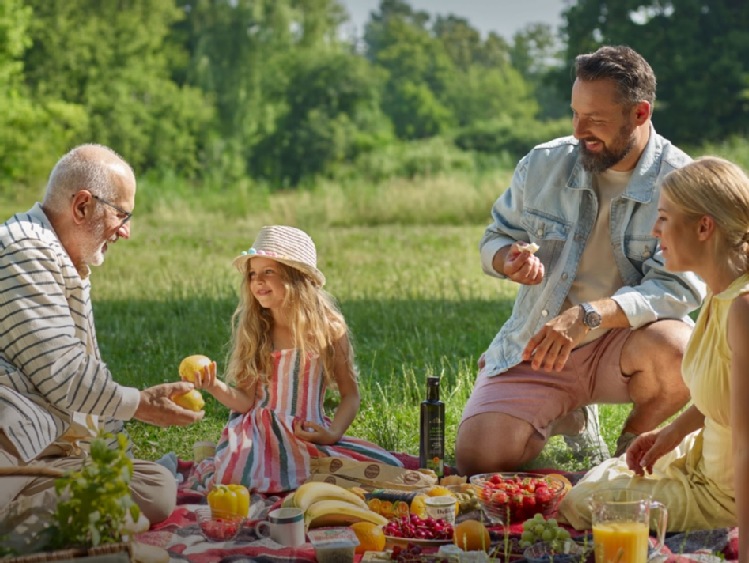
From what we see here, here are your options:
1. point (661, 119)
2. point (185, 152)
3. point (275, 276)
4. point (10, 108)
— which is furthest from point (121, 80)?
point (275, 276)

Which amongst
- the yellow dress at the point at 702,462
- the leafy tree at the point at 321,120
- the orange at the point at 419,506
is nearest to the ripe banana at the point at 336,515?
the orange at the point at 419,506

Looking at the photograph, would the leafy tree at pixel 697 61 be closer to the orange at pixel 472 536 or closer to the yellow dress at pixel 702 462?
the yellow dress at pixel 702 462

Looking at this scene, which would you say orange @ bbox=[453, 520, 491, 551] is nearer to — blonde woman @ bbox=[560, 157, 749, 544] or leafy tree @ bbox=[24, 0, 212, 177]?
blonde woman @ bbox=[560, 157, 749, 544]

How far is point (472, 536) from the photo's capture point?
4.00 meters

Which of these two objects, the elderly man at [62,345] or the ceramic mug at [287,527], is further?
the elderly man at [62,345]

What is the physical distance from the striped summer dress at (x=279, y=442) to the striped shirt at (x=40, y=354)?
0.80 m

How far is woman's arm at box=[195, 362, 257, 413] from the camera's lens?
4844 mm

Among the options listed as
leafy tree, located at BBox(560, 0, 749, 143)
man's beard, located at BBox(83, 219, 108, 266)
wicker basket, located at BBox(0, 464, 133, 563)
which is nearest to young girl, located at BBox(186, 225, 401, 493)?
man's beard, located at BBox(83, 219, 108, 266)

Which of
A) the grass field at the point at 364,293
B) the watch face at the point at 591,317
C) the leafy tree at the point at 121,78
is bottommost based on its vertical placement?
the grass field at the point at 364,293

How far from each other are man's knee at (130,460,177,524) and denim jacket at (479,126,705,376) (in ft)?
5.13

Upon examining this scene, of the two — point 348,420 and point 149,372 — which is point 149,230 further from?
point 348,420

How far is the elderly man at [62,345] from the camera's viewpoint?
164 inches

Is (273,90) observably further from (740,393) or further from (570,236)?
(740,393)

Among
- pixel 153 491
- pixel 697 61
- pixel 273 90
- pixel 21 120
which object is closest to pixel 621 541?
pixel 153 491
